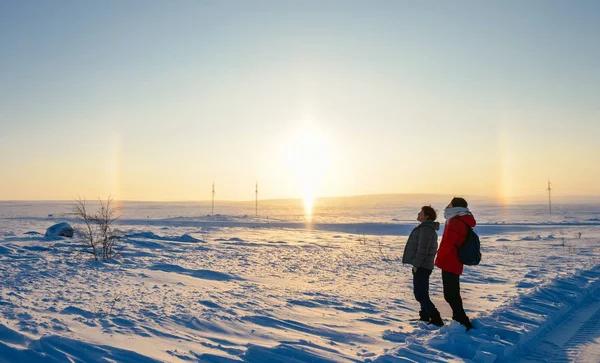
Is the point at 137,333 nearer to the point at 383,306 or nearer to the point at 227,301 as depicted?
the point at 227,301

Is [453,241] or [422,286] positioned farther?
[422,286]

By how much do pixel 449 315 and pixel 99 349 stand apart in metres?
4.93

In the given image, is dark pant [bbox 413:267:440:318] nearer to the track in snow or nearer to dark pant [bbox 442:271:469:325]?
dark pant [bbox 442:271:469:325]

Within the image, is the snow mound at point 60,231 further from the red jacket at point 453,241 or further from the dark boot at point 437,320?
the red jacket at point 453,241

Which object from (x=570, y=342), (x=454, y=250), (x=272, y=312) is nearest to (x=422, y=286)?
(x=454, y=250)

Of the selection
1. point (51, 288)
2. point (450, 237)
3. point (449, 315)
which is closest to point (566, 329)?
point (449, 315)

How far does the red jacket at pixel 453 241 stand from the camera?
20.2 feet

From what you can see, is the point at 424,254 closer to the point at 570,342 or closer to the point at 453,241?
the point at 453,241

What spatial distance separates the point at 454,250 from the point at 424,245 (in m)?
0.43

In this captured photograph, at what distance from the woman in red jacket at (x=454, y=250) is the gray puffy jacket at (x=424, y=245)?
0.20 meters

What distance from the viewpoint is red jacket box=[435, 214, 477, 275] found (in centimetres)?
616

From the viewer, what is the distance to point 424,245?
6.49 metres

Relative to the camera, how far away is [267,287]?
9312mm

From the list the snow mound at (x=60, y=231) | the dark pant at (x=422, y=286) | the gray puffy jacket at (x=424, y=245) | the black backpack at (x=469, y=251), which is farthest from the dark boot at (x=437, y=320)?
the snow mound at (x=60, y=231)
